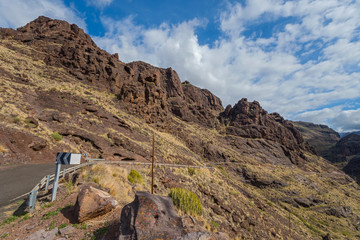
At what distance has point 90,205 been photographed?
21.2 feet

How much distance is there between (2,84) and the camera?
25062 millimetres

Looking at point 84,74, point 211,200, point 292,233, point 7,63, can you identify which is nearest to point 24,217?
point 211,200

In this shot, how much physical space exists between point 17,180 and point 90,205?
8027mm

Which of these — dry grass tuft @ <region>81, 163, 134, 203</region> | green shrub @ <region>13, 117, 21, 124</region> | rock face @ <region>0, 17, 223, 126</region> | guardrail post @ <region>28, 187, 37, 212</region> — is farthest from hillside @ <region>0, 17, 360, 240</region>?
guardrail post @ <region>28, 187, 37, 212</region>

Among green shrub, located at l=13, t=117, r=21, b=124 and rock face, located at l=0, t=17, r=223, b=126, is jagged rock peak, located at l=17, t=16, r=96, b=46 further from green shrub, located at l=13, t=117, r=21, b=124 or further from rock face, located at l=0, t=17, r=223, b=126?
green shrub, located at l=13, t=117, r=21, b=124

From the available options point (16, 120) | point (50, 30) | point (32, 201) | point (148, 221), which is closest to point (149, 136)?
point (16, 120)

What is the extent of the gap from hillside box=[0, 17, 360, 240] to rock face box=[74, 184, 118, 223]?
2.99 metres

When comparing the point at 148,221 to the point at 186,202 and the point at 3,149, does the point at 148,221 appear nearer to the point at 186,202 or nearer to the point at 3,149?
the point at 186,202

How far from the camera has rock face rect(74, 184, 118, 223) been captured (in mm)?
6223

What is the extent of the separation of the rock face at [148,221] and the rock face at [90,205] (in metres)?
1.77

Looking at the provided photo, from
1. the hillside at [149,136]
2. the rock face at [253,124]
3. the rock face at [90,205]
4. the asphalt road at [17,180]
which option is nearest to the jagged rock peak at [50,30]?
the hillside at [149,136]

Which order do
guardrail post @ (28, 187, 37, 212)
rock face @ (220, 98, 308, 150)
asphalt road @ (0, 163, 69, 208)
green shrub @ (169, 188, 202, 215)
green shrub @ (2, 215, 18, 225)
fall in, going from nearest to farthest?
green shrub @ (2, 215, 18, 225), guardrail post @ (28, 187, 37, 212), asphalt road @ (0, 163, 69, 208), green shrub @ (169, 188, 202, 215), rock face @ (220, 98, 308, 150)

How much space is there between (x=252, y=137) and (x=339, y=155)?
404ft

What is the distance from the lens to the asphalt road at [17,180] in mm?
8570
